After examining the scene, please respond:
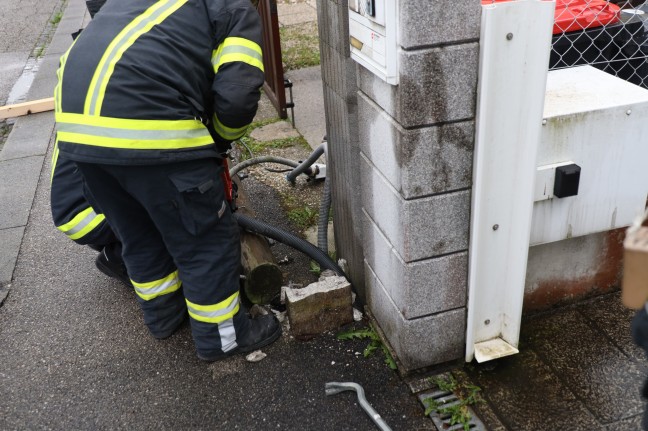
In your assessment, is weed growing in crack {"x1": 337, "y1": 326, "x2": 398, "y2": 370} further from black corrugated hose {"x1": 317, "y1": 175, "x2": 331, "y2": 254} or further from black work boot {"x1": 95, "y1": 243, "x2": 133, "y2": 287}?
black work boot {"x1": 95, "y1": 243, "x2": 133, "y2": 287}

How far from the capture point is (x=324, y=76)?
299cm

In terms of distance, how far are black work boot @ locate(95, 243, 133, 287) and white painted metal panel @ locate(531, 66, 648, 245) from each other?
2.15 meters

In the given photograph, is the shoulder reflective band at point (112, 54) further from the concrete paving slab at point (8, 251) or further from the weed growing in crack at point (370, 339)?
the concrete paving slab at point (8, 251)

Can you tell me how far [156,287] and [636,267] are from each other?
234 cm

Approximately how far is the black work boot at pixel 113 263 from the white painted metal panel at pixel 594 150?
2.15 m

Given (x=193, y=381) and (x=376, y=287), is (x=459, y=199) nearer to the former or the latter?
(x=376, y=287)

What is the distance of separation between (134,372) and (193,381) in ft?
0.99

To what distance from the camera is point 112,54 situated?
2.32 metres

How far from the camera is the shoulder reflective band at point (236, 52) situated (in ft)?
8.03

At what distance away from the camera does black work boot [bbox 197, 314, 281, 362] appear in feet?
9.59

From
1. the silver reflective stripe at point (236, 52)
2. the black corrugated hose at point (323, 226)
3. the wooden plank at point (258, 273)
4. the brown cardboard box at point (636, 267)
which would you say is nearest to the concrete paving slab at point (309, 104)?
the black corrugated hose at point (323, 226)

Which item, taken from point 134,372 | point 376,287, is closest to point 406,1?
point 376,287

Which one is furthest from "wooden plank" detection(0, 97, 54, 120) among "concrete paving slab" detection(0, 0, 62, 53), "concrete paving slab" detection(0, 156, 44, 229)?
"concrete paving slab" detection(0, 0, 62, 53)

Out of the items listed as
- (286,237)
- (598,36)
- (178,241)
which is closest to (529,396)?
(286,237)
